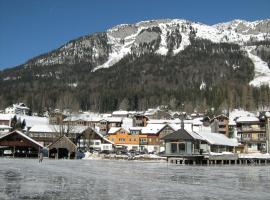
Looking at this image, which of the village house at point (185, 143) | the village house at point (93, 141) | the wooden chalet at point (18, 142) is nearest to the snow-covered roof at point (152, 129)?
the village house at point (93, 141)

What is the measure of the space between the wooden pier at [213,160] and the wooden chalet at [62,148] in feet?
69.8

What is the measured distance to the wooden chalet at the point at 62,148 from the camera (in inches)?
3263

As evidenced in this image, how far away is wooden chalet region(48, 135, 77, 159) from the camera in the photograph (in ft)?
272

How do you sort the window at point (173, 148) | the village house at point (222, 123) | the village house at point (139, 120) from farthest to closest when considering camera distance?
1. the village house at point (139, 120)
2. the village house at point (222, 123)
3. the window at point (173, 148)

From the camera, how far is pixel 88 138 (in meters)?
102

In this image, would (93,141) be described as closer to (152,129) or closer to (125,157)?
(152,129)

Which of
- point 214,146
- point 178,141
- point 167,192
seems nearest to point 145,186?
point 167,192

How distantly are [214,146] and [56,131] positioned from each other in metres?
43.9

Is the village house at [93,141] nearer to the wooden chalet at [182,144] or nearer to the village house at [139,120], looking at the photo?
the wooden chalet at [182,144]

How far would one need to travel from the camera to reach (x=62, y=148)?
84.3 metres

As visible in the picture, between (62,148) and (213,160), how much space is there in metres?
31.1

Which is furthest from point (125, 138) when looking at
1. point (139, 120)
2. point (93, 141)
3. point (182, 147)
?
point (182, 147)

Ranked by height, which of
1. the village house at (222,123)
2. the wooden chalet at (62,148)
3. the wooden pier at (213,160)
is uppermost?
the village house at (222,123)

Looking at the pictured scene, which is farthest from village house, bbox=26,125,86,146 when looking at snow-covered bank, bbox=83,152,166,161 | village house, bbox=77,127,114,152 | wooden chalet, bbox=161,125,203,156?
wooden chalet, bbox=161,125,203,156
